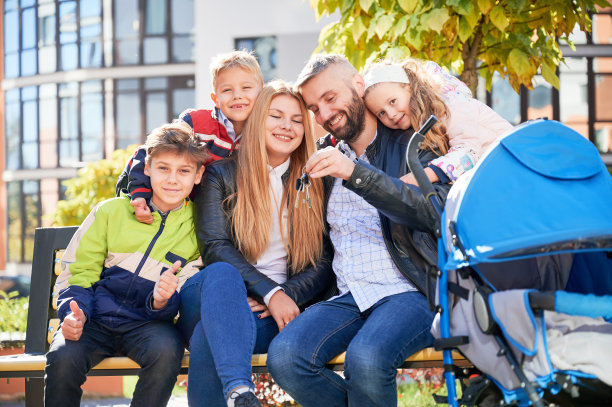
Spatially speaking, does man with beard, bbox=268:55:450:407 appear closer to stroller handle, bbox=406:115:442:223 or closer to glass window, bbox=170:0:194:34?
stroller handle, bbox=406:115:442:223

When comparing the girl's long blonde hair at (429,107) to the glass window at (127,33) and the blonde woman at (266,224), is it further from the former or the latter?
the glass window at (127,33)

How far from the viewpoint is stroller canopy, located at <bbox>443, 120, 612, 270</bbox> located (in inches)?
86.0

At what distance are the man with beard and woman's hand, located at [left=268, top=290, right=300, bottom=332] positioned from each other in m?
0.11

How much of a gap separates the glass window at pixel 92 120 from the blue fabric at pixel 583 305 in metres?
18.9

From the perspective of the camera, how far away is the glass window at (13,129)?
21.5 metres

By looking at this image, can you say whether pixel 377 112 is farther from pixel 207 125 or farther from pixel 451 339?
pixel 451 339

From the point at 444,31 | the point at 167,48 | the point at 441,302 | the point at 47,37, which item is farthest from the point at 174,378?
the point at 47,37

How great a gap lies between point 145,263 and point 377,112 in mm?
1360

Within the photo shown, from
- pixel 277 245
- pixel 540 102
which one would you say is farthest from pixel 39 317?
pixel 540 102

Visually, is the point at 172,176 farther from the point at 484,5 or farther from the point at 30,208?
the point at 30,208

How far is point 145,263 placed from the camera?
10.6 feet

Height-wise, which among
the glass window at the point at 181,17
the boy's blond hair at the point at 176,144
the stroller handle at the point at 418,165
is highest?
the glass window at the point at 181,17

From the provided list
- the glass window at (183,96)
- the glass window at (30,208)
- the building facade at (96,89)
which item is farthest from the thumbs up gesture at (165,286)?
the glass window at (30,208)

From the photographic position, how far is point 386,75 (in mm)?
3326
